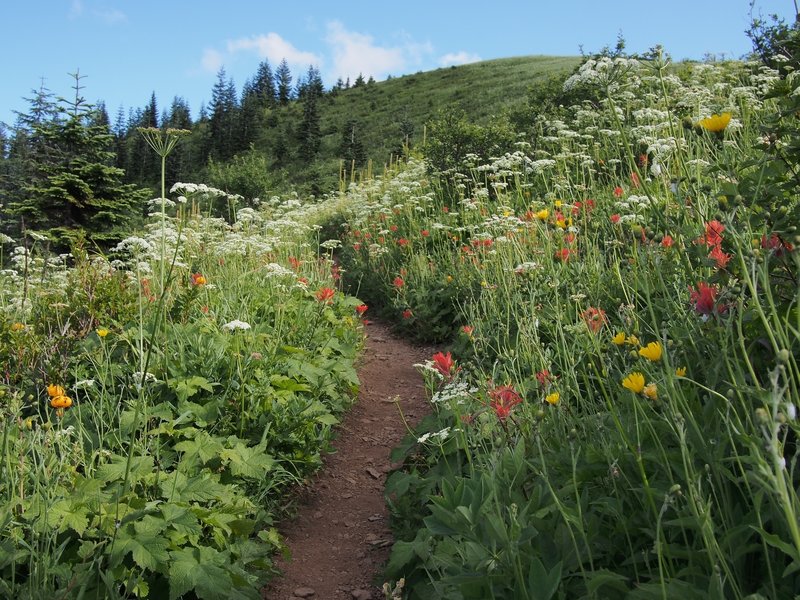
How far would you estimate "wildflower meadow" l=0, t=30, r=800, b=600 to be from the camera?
5.05ft

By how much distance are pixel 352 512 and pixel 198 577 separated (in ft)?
4.75

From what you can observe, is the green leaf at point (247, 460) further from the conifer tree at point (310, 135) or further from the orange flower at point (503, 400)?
the conifer tree at point (310, 135)

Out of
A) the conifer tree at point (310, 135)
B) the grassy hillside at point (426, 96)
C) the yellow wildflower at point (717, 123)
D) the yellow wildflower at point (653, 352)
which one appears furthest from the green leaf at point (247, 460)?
the conifer tree at point (310, 135)

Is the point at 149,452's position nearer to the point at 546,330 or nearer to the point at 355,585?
the point at 355,585

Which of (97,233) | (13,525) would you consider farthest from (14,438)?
(97,233)

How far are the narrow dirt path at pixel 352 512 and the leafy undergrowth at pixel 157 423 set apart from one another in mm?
168

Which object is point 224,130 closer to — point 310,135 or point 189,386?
point 310,135

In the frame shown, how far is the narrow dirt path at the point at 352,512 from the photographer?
3.04 meters

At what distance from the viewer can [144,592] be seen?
2.23 metres

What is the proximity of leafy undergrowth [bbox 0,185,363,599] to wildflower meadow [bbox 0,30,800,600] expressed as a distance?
0.7 inches

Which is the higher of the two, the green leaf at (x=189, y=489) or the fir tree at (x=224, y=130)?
the fir tree at (x=224, y=130)

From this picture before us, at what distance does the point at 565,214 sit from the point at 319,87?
81791mm

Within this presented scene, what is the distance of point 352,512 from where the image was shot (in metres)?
3.68

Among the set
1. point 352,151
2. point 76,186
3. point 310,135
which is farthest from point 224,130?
point 76,186
